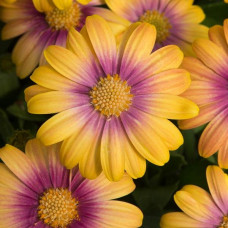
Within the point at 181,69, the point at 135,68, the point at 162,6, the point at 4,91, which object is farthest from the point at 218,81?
the point at 4,91

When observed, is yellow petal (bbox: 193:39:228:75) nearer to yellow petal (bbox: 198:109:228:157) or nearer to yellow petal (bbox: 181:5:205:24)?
yellow petal (bbox: 198:109:228:157)

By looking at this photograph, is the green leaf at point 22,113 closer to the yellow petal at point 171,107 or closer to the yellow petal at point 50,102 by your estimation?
the yellow petal at point 50,102

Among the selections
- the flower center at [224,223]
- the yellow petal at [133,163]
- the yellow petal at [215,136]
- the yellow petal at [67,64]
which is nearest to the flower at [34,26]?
the yellow petal at [67,64]

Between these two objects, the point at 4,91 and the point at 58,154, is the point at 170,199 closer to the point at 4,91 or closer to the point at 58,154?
the point at 58,154

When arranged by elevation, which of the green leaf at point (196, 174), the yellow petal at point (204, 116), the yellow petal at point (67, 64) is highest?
the yellow petal at point (67, 64)

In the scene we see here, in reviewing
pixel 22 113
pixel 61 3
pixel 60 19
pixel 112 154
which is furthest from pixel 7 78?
pixel 112 154

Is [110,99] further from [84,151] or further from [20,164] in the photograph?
[20,164]

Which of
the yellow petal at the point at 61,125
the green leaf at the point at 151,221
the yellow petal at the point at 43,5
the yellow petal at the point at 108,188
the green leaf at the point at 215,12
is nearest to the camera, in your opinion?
the yellow petal at the point at 61,125

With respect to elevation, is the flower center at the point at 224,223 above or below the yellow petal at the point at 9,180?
above
